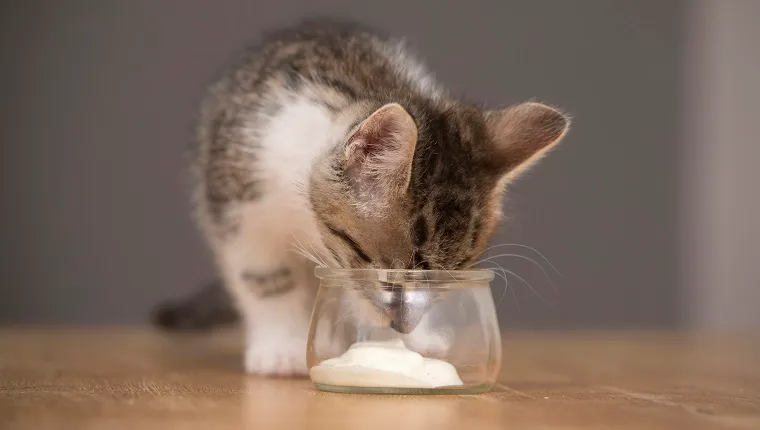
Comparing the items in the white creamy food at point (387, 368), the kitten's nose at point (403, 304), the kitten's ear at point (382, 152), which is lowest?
the white creamy food at point (387, 368)

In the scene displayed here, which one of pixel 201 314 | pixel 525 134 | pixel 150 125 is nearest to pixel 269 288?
pixel 525 134

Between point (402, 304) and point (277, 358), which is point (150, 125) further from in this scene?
point (402, 304)

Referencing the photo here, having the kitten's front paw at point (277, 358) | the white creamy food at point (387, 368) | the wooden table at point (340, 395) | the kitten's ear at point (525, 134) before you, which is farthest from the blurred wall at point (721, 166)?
the white creamy food at point (387, 368)

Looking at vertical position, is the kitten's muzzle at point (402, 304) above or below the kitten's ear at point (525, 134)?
below

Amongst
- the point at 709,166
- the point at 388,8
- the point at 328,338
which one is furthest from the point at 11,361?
the point at 709,166

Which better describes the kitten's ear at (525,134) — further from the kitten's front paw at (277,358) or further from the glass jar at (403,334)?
the kitten's front paw at (277,358)

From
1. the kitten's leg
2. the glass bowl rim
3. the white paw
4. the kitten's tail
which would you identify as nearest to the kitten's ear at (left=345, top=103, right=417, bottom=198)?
the glass bowl rim
